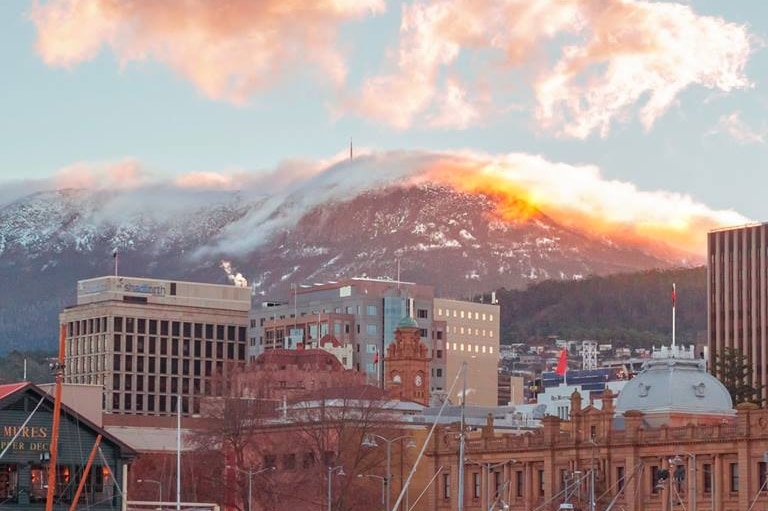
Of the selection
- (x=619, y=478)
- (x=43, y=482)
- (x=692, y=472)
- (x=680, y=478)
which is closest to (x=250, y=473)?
(x=619, y=478)

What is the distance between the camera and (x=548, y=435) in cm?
17912

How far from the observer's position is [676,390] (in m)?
172

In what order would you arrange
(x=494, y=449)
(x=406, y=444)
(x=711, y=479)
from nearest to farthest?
(x=711, y=479)
(x=494, y=449)
(x=406, y=444)

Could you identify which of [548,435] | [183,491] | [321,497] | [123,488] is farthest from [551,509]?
[123,488]

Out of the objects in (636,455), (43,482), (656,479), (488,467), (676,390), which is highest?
(676,390)

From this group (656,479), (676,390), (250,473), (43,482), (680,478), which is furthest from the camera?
(676,390)

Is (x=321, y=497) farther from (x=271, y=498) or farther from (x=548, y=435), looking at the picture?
(x=548, y=435)

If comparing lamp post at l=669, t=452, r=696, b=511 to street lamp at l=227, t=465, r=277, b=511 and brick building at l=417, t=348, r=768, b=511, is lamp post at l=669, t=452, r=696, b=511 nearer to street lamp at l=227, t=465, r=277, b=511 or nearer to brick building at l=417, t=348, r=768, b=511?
brick building at l=417, t=348, r=768, b=511

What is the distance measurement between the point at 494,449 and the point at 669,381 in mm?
19492

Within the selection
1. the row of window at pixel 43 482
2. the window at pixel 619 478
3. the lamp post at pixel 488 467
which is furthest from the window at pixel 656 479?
the row of window at pixel 43 482

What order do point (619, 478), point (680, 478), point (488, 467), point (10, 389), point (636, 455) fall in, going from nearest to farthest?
point (10, 389) → point (680, 478) → point (636, 455) → point (619, 478) → point (488, 467)

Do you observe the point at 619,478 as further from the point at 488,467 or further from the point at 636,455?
the point at 488,467

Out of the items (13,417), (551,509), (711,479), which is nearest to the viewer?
(13,417)

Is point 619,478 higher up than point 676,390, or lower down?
lower down
